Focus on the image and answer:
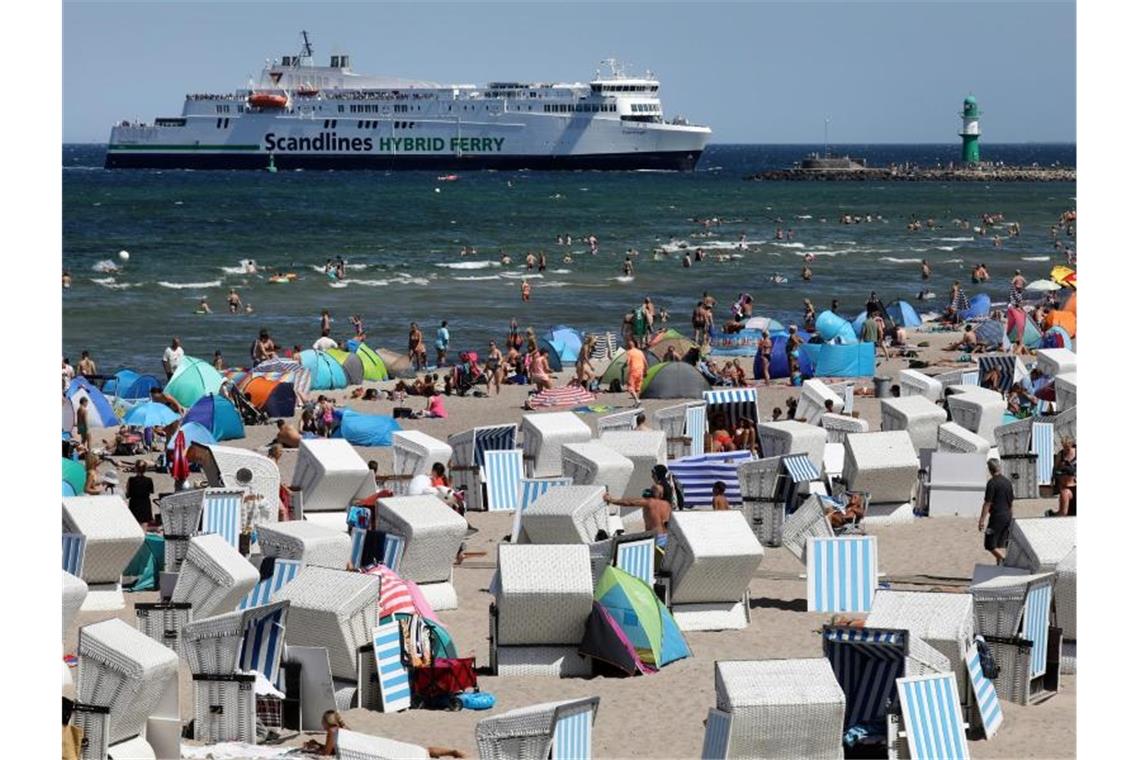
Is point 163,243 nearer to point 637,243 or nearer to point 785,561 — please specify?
point 637,243

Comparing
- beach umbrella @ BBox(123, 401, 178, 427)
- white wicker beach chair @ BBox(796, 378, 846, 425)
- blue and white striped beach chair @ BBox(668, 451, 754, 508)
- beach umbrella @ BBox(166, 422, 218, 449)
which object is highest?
white wicker beach chair @ BBox(796, 378, 846, 425)

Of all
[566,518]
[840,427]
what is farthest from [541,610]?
[840,427]

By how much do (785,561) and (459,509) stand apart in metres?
2.37

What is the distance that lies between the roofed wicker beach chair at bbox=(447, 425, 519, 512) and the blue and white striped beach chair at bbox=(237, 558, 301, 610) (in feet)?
12.6

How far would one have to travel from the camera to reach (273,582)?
9.86 m

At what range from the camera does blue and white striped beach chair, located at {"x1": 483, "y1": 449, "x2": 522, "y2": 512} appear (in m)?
Result: 13.8

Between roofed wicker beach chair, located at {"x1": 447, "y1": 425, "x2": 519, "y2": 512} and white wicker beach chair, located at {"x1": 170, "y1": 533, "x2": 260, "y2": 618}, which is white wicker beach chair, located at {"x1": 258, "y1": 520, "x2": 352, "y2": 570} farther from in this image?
roofed wicker beach chair, located at {"x1": 447, "y1": 425, "x2": 519, "y2": 512}

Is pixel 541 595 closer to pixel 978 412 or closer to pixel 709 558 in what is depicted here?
pixel 709 558

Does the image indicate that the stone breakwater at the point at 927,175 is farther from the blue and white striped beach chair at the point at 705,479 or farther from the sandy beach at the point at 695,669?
the sandy beach at the point at 695,669

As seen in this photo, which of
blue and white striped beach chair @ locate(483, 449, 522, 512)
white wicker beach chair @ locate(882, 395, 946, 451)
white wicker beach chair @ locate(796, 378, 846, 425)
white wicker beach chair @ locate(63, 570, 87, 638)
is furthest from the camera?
white wicker beach chair @ locate(796, 378, 846, 425)

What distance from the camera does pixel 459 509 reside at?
1266 cm

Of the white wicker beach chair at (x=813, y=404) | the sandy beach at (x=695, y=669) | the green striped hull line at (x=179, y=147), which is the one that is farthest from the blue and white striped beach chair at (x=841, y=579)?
the green striped hull line at (x=179, y=147)

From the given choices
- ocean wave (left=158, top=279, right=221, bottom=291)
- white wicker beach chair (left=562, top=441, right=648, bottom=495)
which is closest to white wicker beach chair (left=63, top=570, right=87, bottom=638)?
white wicker beach chair (left=562, top=441, right=648, bottom=495)

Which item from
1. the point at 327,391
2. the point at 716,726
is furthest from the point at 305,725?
the point at 327,391
